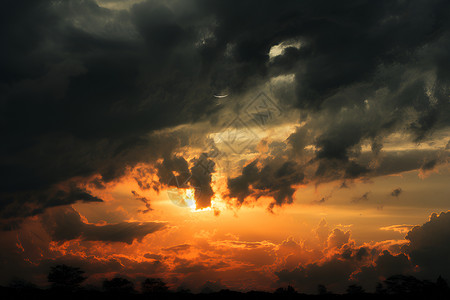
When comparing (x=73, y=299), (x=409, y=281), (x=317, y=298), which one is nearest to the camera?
(x=73, y=299)

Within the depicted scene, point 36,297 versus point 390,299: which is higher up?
point 36,297

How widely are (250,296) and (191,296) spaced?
749 inches

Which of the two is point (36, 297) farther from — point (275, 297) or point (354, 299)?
point (354, 299)

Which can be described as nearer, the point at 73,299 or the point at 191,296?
the point at 73,299

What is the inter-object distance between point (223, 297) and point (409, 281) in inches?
3155

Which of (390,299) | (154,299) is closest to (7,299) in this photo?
(154,299)

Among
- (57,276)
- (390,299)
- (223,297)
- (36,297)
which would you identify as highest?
(57,276)

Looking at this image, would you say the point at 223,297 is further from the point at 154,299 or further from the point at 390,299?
the point at 390,299

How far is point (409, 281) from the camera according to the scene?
504 ft

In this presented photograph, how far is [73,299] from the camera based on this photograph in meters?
110

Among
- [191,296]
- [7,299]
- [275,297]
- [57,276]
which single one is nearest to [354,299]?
[275,297]

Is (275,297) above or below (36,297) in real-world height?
below

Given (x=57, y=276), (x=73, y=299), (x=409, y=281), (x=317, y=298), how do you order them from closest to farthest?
(x=73, y=299) < (x=317, y=298) < (x=409, y=281) < (x=57, y=276)

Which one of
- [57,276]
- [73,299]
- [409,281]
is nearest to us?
[73,299]
